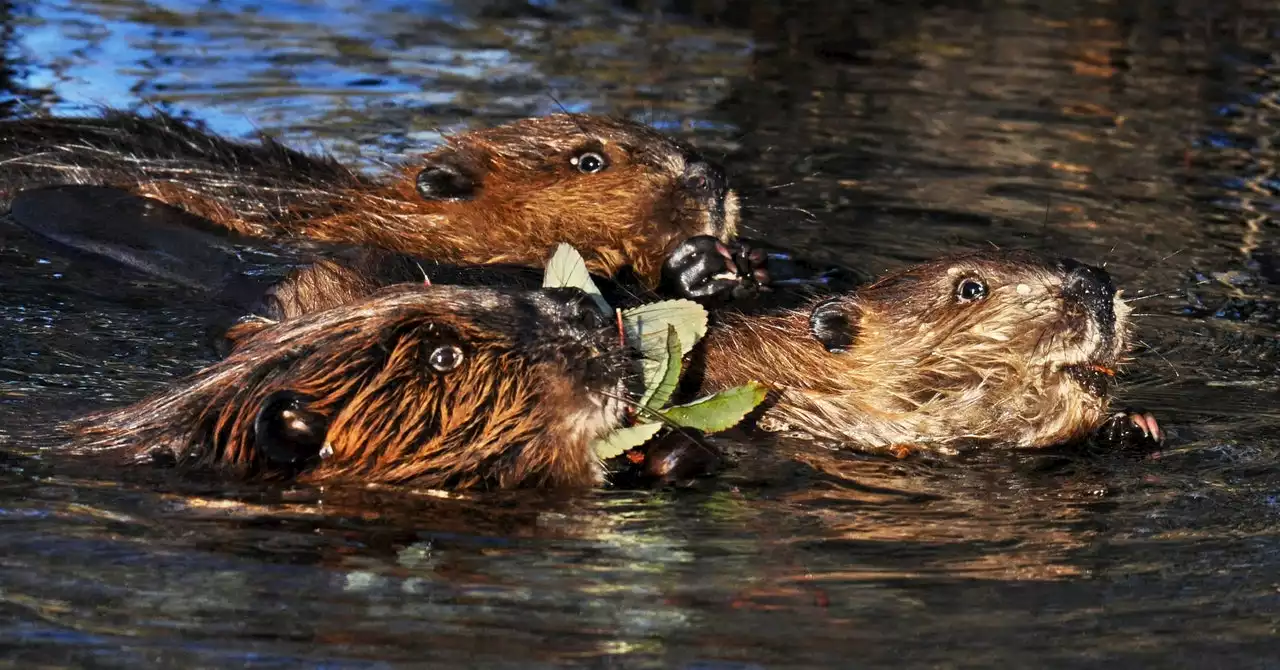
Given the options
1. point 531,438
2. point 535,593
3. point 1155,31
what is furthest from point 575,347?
point 1155,31

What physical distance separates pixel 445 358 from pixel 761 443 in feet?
3.56

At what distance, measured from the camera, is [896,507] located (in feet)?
14.2

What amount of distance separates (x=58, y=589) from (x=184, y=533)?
1.25ft

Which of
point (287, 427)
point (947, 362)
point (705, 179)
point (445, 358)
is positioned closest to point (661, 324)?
point (445, 358)

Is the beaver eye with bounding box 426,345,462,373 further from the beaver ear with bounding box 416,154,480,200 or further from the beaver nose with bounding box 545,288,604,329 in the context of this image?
the beaver ear with bounding box 416,154,480,200

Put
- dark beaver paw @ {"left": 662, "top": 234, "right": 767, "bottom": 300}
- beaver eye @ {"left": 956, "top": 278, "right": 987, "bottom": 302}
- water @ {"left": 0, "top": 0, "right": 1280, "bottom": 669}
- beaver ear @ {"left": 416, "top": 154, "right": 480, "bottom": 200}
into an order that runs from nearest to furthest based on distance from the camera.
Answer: water @ {"left": 0, "top": 0, "right": 1280, "bottom": 669}, beaver eye @ {"left": 956, "top": 278, "right": 987, "bottom": 302}, dark beaver paw @ {"left": 662, "top": 234, "right": 767, "bottom": 300}, beaver ear @ {"left": 416, "top": 154, "right": 480, "bottom": 200}

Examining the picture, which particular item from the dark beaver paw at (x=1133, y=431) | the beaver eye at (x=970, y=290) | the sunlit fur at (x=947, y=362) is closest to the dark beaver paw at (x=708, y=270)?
the sunlit fur at (x=947, y=362)

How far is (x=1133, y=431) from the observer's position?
4.86 meters

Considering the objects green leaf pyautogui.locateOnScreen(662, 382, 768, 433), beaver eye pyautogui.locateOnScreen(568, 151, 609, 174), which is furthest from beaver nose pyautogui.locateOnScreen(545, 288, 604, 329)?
beaver eye pyautogui.locateOnScreen(568, 151, 609, 174)

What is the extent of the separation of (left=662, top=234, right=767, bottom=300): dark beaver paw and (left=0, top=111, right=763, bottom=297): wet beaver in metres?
0.12

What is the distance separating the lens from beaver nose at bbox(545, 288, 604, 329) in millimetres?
4309

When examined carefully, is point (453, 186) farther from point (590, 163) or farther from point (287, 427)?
point (287, 427)

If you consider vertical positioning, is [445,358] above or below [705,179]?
below

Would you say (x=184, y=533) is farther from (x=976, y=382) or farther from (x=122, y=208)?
(x=122, y=208)
